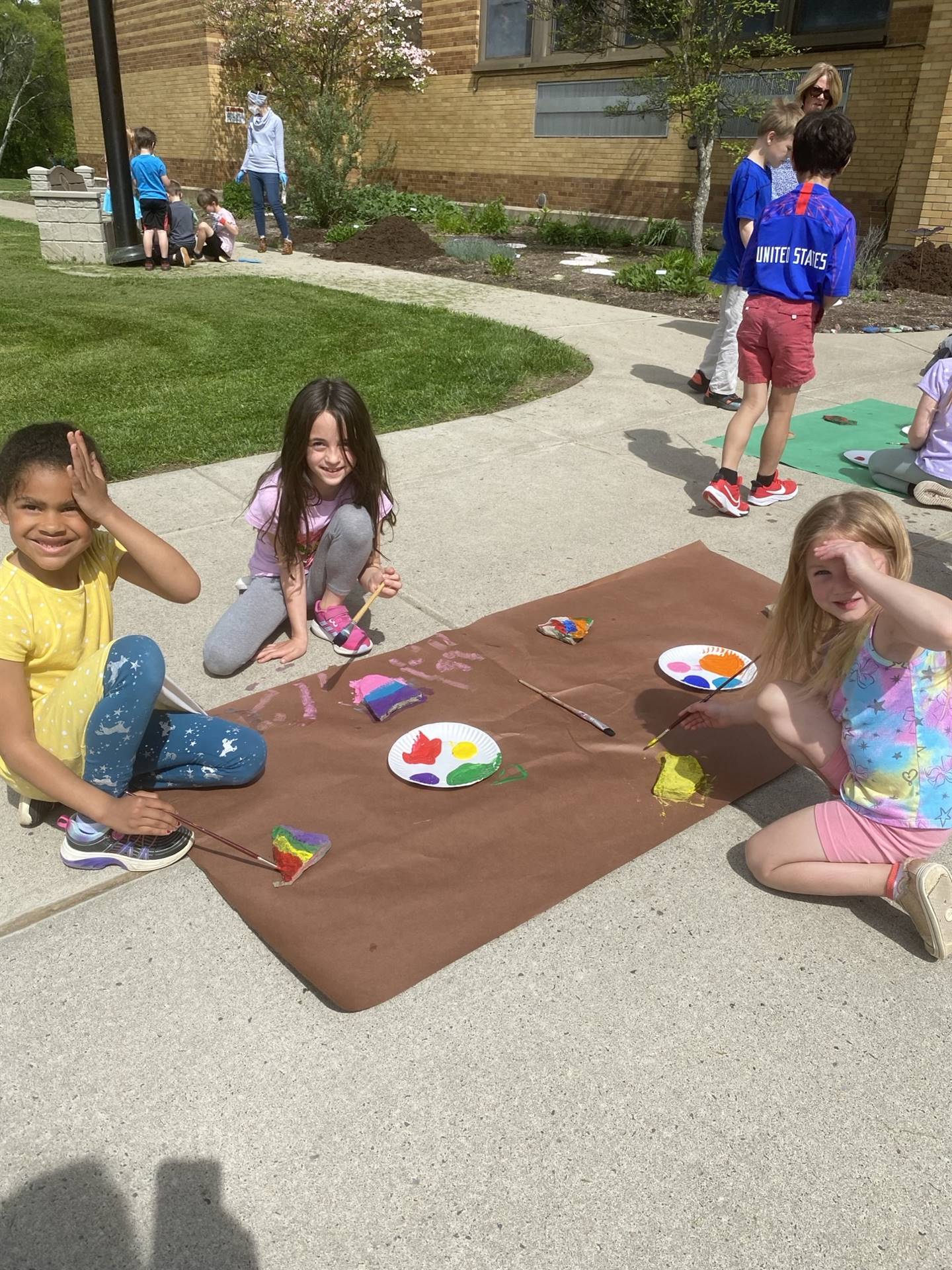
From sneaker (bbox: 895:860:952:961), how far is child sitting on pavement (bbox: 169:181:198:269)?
40.1 ft

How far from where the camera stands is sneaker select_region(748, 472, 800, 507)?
4.88 metres

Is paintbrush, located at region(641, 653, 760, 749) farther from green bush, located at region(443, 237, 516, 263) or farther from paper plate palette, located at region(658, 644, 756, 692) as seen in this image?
green bush, located at region(443, 237, 516, 263)

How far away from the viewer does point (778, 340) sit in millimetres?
4492

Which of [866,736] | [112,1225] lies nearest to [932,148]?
[866,736]

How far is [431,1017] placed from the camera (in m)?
1.99

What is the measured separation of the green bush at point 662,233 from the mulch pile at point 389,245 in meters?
3.16

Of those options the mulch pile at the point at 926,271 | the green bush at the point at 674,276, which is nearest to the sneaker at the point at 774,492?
the green bush at the point at 674,276

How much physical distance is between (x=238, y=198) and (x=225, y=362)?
13442 mm

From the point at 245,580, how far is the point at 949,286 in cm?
978

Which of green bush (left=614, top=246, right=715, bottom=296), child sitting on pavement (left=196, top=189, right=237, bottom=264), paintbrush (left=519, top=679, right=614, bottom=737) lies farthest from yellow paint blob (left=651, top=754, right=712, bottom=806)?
child sitting on pavement (left=196, top=189, right=237, bottom=264)

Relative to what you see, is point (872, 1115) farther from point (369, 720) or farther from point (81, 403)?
point (81, 403)

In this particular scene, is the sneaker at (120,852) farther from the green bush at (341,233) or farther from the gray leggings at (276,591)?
the green bush at (341,233)

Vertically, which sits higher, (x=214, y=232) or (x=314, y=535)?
(x=214, y=232)

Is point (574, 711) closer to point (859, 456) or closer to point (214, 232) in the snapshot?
point (859, 456)
